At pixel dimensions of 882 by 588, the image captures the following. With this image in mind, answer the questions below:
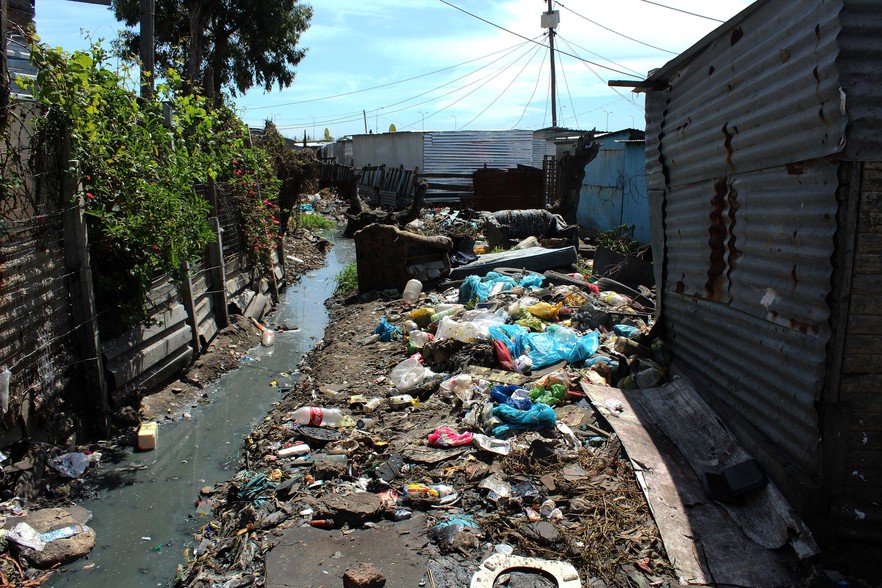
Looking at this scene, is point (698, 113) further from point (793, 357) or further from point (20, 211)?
point (20, 211)

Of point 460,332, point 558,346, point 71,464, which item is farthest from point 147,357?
point 558,346

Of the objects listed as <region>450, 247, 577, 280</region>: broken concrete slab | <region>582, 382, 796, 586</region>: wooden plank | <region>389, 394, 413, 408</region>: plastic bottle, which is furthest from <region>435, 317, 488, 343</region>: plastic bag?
<region>450, 247, 577, 280</region>: broken concrete slab

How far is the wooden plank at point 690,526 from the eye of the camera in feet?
10.0

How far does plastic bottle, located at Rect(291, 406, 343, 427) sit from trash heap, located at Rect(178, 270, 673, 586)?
12 mm

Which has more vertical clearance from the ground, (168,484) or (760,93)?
(760,93)

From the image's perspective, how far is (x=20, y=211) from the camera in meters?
4.23

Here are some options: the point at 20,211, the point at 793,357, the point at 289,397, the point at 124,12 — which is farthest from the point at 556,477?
the point at 124,12

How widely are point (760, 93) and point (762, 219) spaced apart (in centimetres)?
75

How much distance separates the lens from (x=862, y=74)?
9.69ft

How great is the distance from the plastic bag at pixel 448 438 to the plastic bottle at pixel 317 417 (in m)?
0.97

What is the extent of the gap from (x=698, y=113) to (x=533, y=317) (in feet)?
10.2

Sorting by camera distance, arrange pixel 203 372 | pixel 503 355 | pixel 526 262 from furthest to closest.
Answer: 1. pixel 526 262
2. pixel 203 372
3. pixel 503 355

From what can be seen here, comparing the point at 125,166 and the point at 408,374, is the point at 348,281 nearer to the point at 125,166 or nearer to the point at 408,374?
the point at 408,374

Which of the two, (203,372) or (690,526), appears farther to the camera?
(203,372)
